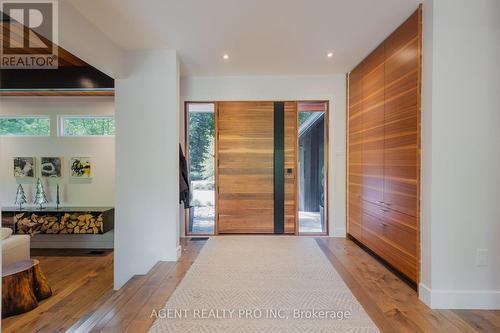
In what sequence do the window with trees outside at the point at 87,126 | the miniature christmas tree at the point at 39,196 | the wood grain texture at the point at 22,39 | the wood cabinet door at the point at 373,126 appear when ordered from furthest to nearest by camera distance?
the window with trees outside at the point at 87,126 < the miniature christmas tree at the point at 39,196 < the wood cabinet door at the point at 373,126 < the wood grain texture at the point at 22,39

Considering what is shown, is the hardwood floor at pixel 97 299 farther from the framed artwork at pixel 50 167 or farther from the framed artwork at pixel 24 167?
the framed artwork at pixel 24 167

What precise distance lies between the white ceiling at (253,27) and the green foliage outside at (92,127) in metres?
1.86

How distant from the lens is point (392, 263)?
2.81 metres

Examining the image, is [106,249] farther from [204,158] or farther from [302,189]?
[302,189]

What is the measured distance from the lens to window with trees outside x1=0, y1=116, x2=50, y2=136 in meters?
4.60

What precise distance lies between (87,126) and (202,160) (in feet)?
7.13

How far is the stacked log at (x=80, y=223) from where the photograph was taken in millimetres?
4152

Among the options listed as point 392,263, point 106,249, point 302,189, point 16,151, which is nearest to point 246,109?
point 302,189

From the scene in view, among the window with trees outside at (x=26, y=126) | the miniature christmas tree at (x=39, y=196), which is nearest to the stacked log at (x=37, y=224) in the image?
the miniature christmas tree at (x=39, y=196)

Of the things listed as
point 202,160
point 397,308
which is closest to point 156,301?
point 397,308

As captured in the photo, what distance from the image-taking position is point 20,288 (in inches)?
102

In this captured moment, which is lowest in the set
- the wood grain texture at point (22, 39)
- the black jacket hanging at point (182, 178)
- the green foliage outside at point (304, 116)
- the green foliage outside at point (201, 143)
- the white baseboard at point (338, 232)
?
the white baseboard at point (338, 232)

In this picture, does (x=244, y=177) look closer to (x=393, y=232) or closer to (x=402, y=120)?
(x=393, y=232)

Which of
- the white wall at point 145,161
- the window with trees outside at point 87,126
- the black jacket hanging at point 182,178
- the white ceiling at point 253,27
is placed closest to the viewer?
the white ceiling at point 253,27
